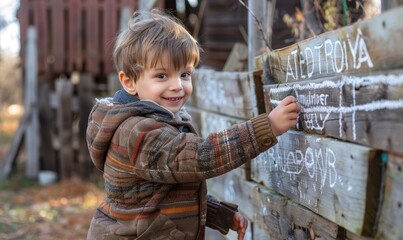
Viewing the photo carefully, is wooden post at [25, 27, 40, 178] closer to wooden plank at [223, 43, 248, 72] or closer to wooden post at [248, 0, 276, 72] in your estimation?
wooden plank at [223, 43, 248, 72]

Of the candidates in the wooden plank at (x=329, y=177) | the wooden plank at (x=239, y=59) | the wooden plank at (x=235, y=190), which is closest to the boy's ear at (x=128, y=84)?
the wooden plank at (x=329, y=177)

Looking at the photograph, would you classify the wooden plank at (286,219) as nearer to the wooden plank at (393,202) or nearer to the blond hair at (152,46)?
the wooden plank at (393,202)

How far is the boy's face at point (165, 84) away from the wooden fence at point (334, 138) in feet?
1.46

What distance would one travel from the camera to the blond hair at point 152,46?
2.49 metres

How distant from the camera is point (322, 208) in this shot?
2334 millimetres

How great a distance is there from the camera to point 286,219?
281cm

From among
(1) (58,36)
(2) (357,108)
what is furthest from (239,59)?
(1) (58,36)

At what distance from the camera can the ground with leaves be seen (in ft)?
20.5

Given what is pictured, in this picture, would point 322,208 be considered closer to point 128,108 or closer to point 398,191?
point 398,191

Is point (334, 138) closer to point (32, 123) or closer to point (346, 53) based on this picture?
point (346, 53)

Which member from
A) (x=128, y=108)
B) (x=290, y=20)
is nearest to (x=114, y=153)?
(x=128, y=108)

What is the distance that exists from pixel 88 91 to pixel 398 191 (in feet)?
26.9

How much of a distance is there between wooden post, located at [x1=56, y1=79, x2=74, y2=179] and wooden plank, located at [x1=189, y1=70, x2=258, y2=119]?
4990mm

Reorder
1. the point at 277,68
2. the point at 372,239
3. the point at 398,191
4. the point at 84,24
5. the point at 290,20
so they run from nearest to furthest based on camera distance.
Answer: the point at 398,191 → the point at 372,239 → the point at 277,68 → the point at 290,20 → the point at 84,24
